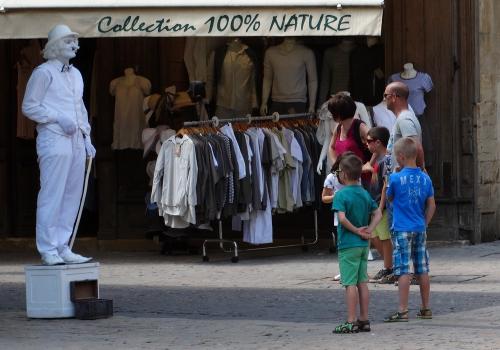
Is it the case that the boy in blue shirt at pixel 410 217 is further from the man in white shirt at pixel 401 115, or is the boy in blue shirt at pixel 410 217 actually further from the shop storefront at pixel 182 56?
the shop storefront at pixel 182 56

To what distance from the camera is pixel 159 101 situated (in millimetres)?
16438

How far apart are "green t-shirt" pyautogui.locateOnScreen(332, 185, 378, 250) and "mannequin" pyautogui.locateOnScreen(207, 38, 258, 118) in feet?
22.2

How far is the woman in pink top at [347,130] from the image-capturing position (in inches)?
517

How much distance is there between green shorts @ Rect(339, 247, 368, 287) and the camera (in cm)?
1016

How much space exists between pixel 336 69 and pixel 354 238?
6.89m

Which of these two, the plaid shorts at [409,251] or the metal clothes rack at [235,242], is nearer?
the plaid shorts at [409,251]

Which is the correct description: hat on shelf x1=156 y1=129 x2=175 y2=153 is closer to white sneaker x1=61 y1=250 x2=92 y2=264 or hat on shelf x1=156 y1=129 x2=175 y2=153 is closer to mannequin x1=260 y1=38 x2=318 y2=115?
mannequin x1=260 y1=38 x2=318 y2=115

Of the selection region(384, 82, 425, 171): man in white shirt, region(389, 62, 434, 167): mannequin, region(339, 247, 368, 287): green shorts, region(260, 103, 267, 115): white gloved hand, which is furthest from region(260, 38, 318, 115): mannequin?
region(339, 247, 368, 287): green shorts

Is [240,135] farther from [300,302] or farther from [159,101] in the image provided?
[300,302]

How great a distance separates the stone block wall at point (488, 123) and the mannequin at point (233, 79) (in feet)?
8.66

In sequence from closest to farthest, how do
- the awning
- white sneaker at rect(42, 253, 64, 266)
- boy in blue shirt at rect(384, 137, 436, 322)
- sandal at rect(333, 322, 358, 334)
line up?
sandal at rect(333, 322, 358, 334), boy in blue shirt at rect(384, 137, 436, 322), white sneaker at rect(42, 253, 64, 266), the awning

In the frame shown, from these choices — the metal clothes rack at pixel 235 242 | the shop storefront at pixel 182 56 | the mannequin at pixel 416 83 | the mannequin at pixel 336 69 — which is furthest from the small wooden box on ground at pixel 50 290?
the mannequin at pixel 336 69

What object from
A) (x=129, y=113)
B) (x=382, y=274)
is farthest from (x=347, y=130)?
(x=129, y=113)

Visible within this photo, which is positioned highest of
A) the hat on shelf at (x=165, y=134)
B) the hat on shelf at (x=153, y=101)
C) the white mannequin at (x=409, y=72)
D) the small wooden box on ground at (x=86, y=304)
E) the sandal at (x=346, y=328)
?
the white mannequin at (x=409, y=72)
